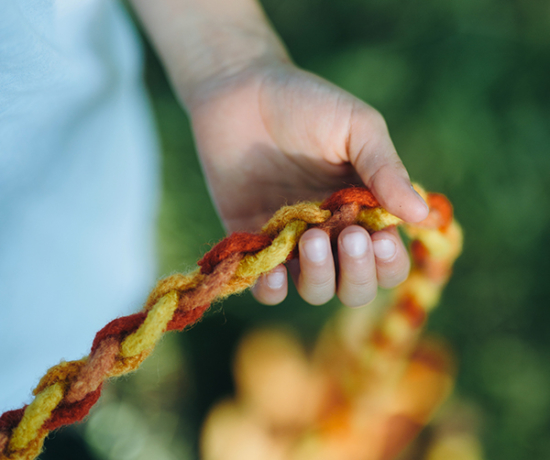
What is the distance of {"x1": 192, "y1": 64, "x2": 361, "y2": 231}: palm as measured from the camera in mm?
481

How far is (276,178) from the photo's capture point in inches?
21.5

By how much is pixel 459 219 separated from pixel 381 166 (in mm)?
432

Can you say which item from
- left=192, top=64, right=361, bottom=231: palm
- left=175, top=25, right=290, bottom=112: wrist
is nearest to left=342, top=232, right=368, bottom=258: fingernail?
left=192, top=64, right=361, bottom=231: palm

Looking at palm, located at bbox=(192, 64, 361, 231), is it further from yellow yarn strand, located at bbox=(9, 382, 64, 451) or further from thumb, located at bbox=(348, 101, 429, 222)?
yellow yarn strand, located at bbox=(9, 382, 64, 451)

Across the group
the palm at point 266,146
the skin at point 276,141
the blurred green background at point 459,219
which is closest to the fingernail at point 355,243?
the skin at point 276,141

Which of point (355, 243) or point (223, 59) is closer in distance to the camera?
point (355, 243)

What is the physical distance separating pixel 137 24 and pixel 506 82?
0.75m

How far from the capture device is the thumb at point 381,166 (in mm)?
386

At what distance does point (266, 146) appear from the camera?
1.77 feet

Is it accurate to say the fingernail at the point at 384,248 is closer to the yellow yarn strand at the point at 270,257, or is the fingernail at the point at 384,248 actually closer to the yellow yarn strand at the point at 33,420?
the yellow yarn strand at the point at 270,257

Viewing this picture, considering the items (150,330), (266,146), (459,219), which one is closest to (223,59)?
(266,146)

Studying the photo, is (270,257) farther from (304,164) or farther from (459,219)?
(459,219)

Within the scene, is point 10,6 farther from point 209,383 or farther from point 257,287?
point 209,383

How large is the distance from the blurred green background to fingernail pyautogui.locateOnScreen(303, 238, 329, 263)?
0.41 meters
